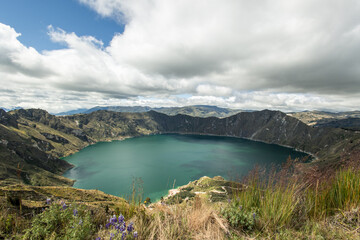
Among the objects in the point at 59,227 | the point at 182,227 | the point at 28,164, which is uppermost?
the point at 59,227

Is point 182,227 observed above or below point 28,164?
above

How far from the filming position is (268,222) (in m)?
2.70

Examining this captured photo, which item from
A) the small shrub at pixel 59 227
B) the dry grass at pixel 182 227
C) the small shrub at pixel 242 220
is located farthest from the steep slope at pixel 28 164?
the small shrub at pixel 242 220

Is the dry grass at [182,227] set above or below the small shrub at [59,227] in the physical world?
below

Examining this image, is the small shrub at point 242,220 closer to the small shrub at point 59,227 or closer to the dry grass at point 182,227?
the dry grass at point 182,227

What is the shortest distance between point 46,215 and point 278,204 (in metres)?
4.77

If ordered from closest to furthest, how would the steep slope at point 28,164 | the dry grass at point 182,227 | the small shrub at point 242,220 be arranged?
the dry grass at point 182,227
the small shrub at point 242,220
the steep slope at point 28,164

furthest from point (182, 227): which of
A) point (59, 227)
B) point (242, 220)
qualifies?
point (59, 227)

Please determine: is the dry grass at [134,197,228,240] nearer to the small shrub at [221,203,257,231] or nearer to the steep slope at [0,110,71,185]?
the small shrub at [221,203,257,231]

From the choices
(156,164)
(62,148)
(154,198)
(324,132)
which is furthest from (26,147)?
(324,132)

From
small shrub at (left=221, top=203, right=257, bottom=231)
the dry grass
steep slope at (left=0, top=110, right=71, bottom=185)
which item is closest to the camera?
the dry grass

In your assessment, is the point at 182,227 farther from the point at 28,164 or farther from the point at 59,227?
the point at 28,164

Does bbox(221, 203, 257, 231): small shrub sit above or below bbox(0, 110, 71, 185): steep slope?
above

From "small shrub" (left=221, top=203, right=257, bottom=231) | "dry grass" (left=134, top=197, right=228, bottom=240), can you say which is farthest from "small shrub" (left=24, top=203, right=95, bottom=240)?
"small shrub" (left=221, top=203, right=257, bottom=231)
